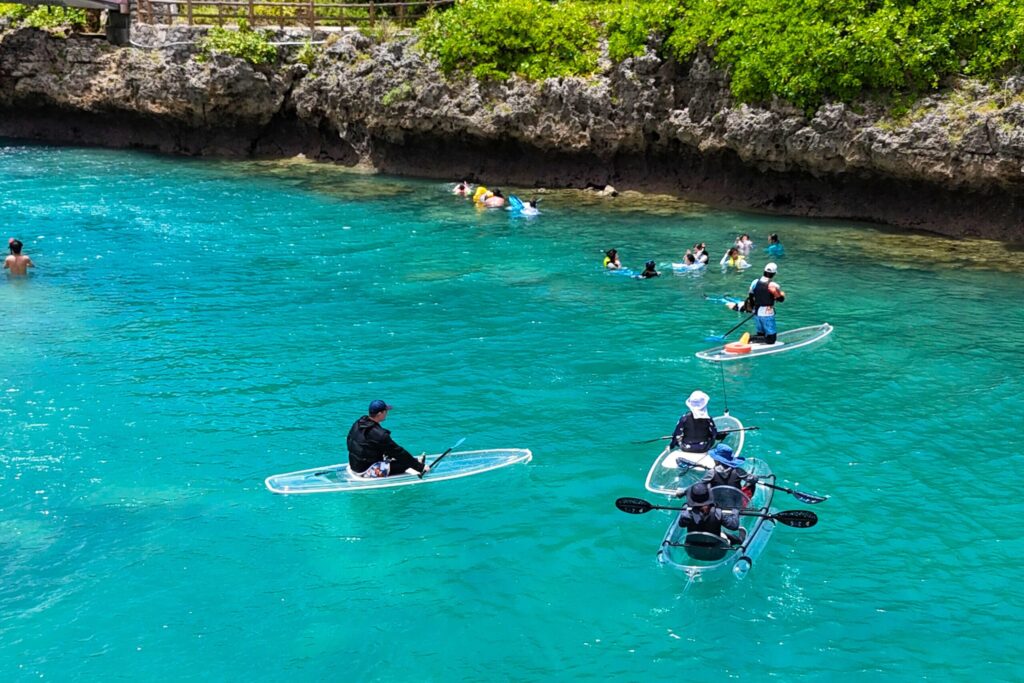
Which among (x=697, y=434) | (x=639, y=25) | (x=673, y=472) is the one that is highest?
(x=639, y=25)

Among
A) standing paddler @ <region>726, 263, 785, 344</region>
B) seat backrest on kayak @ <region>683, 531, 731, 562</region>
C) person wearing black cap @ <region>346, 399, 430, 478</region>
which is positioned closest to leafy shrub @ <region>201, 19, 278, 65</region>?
standing paddler @ <region>726, 263, 785, 344</region>

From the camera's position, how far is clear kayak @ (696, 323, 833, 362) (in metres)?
23.0

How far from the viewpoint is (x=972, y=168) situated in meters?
32.2

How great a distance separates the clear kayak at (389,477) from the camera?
16375 mm

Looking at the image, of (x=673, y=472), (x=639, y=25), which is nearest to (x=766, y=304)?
(x=673, y=472)

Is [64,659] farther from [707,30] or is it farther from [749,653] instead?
[707,30]

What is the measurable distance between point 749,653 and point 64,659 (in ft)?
26.9

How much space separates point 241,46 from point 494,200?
1582cm

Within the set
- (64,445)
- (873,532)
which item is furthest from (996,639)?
(64,445)

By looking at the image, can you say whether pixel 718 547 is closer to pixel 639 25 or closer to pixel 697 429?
pixel 697 429

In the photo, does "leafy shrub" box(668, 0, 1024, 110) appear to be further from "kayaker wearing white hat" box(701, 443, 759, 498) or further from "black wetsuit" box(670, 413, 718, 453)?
"kayaker wearing white hat" box(701, 443, 759, 498)

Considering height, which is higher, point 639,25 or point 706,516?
point 639,25

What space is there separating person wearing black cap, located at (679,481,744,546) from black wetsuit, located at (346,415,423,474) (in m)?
4.45

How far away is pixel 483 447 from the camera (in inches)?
719
